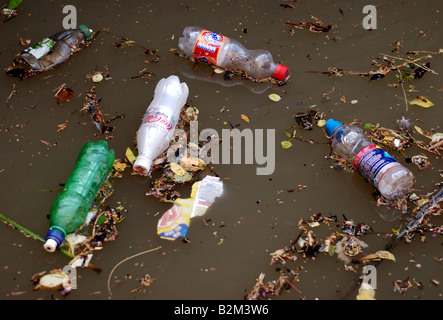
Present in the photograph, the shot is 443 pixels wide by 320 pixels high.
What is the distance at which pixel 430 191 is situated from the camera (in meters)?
3.02

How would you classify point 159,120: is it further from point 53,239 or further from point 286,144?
point 53,239

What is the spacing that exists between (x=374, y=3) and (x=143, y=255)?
291 centimetres

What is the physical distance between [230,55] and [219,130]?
2.26ft

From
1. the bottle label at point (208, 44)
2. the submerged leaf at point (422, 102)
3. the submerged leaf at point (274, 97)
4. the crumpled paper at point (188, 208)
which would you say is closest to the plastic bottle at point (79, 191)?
the crumpled paper at point (188, 208)

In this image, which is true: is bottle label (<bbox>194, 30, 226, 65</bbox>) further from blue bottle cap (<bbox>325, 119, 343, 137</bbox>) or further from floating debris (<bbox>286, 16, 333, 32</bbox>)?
blue bottle cap (<bbox>325, 119, 343, 137</bbox>)

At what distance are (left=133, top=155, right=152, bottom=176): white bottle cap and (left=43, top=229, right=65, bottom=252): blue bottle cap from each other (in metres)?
0.62

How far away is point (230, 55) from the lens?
3.62m

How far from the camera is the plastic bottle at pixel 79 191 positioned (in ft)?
8.98

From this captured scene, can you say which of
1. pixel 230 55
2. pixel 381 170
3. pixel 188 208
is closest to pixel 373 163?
pixel 381 170

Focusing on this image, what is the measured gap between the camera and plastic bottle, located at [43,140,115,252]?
274cm
